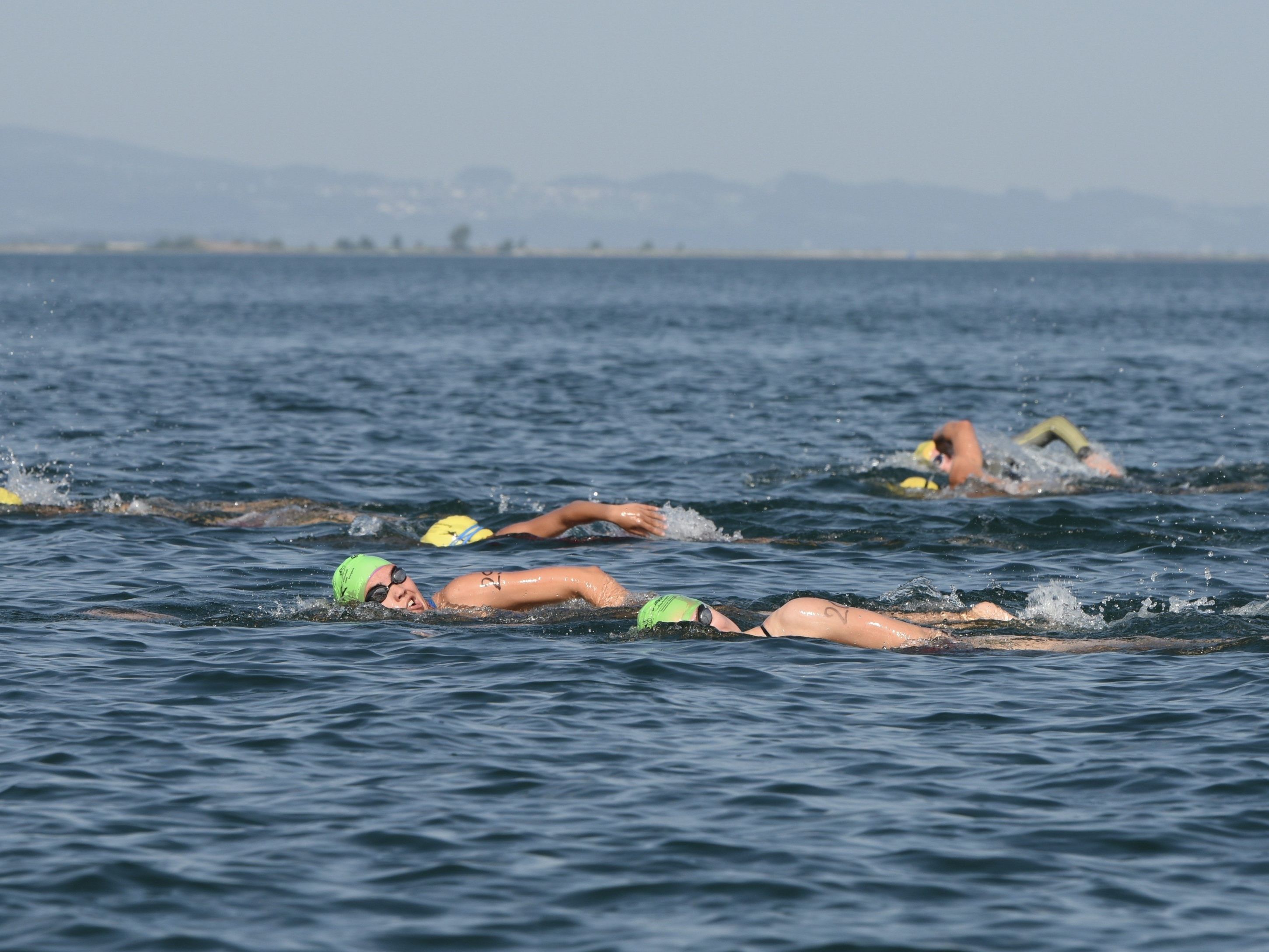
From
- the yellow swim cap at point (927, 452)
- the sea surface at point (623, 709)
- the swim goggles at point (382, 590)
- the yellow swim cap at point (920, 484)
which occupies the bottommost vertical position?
the sea surface at point (623, 709)

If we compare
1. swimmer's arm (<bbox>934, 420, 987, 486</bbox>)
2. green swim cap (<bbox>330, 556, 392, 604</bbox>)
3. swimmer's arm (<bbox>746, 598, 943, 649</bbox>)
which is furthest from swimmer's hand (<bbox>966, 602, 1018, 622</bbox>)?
swimmer's arm (<bbox>934, 420, 987, 486</bbox>)

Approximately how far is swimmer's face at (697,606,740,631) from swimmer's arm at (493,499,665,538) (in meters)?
1.70

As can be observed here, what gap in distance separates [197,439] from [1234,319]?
6709 cm

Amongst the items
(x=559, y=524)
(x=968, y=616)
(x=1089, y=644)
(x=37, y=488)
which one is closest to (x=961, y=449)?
(x=559, y=524)

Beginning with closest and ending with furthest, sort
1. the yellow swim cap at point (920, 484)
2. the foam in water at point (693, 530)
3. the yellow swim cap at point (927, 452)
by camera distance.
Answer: the foam in water at point (693, 530) → the yellow swim cap at point (920, 484) → the yellow swim cap at point (927, 452)

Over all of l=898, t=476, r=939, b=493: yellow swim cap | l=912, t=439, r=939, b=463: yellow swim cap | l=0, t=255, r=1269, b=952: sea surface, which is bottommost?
l=0, t=255, r=1269, b=952: sea surface

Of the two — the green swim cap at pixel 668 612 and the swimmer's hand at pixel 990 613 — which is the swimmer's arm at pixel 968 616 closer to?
the swimmer's hand at pixel 990 613

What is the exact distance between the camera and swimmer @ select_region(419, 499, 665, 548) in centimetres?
1616

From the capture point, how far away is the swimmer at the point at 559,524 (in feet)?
53.0

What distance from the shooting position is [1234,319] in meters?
83.8

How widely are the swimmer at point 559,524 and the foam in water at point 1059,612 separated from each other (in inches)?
144

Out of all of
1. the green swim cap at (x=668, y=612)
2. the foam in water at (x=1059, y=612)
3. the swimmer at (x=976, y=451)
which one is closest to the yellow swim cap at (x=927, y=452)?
the swimmer at (x=976, y=451)

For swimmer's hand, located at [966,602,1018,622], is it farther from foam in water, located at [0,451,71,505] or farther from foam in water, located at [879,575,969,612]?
foam in water, located at [0,451,71,505]

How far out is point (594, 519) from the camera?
17.2 m
